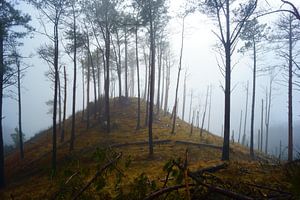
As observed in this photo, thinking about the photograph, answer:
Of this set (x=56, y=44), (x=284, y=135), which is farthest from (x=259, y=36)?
(x=284, y=135)

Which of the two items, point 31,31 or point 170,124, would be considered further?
point 170,124

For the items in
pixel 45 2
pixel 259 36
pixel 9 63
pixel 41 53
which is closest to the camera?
pixel 9 63

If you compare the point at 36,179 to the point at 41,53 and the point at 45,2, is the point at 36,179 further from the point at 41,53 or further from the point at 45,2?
the point at 41,53

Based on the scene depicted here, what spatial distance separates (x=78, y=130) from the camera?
28438 mm

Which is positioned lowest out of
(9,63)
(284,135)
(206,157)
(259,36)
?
(284,135)

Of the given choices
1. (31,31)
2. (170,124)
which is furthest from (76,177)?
(170,124)

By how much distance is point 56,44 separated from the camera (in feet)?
61.2

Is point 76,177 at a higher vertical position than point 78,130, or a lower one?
higher

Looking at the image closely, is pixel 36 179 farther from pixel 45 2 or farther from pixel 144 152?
pixel 45 2

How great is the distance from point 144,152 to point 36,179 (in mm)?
7190

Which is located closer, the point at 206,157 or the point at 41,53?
the point at 206,157

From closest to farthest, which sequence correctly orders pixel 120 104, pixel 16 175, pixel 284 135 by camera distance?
pixel 16 175 < pixel 120 104 < pixel 284 135

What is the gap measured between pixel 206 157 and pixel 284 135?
10092 cm

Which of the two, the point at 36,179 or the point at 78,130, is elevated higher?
the point at 78,130
